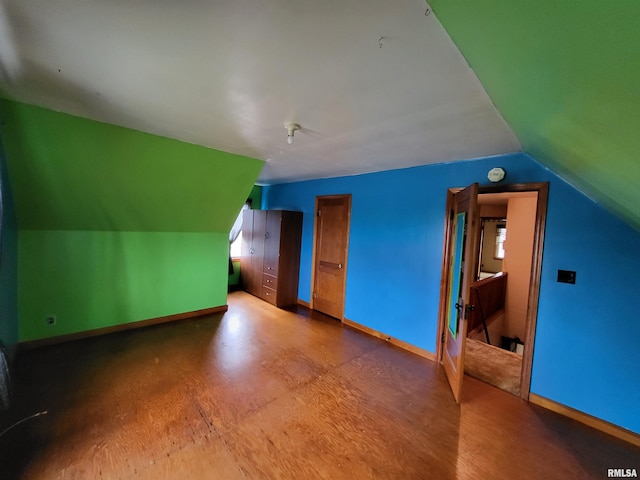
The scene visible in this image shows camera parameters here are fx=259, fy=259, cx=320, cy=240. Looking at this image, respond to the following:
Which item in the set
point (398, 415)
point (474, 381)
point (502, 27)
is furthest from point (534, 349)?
point (502, 27)

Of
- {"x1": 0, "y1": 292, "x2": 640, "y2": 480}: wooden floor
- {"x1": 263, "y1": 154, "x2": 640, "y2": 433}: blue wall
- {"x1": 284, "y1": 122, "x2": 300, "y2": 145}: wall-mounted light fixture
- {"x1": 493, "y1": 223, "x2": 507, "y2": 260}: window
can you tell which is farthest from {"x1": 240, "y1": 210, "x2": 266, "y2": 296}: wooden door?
{"x1": 493, "y1": 223, "x2": 507, "y2": 260}: window

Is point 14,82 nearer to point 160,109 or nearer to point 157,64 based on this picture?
point 160,109

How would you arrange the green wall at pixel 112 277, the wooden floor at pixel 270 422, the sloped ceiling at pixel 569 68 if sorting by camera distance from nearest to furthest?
the sloped ceiling at pixel 569 68
the wooden floor at pixel 270 422
the green wall at pixel 112 277

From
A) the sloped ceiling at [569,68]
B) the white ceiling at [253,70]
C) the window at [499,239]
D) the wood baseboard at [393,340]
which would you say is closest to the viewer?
the sloped ceiling at [569,68]

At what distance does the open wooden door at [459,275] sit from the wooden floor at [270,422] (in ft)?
0.86

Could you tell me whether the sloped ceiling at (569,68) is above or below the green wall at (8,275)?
above

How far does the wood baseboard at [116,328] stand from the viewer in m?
2.80

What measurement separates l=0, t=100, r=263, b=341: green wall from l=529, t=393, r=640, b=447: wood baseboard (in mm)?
3700

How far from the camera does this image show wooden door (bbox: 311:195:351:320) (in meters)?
3.93

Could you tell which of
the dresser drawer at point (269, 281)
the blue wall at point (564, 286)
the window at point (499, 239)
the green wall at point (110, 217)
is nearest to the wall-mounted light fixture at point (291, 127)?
the green wall at point (110, 217)

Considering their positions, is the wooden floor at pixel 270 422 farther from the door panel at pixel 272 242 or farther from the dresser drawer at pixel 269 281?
the door panel at pixel 272 242

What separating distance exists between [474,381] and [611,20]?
2.97m

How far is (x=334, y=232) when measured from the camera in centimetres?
407

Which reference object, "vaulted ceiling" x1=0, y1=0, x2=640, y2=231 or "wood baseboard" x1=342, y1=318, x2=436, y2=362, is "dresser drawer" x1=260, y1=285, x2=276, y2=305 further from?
"vaulted ceiling" x1=0, y1=0, x2=640, y2=231
